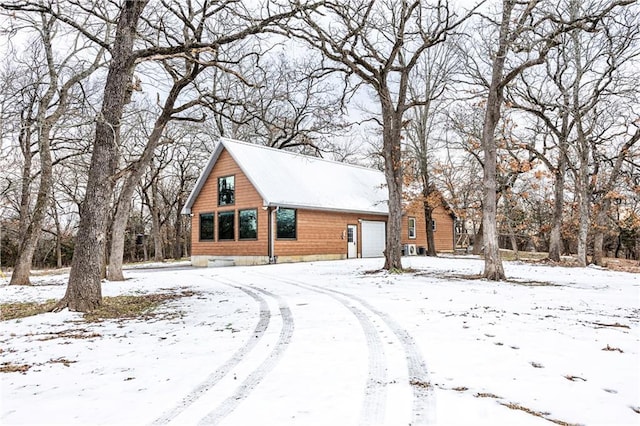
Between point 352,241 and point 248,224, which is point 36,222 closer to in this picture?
point 248,224

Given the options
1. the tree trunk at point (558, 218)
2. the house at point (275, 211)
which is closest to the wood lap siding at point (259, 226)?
the house at point (275, 211)

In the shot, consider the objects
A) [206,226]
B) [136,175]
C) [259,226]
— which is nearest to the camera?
[136,175]

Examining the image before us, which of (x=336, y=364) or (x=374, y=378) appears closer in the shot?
(x=374, y=378)

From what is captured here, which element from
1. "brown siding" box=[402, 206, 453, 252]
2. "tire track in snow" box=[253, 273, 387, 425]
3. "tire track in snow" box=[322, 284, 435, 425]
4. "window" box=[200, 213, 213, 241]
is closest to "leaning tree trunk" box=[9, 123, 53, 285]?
"window" box=[200, 213, 213, 241]

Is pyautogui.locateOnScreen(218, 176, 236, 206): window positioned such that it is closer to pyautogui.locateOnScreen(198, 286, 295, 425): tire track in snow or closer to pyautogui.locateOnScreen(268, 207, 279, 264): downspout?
pyautogui.locateOnScreen(268, 207, 279, 264): downspout

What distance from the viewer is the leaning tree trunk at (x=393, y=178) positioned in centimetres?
1340

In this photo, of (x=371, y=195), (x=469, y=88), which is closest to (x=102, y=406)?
(x=469, y=88)

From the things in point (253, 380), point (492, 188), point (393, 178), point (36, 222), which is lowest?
point (253, 380)

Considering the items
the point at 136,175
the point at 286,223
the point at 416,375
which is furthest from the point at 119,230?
the point at 416,375

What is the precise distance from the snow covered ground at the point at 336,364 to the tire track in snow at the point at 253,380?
16 mm

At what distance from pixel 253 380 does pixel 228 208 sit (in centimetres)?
1739

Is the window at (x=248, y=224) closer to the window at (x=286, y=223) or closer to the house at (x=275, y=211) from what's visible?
the house at (x=275, y=211)

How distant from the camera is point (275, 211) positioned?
1878cm

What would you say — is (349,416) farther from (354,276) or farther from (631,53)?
(631,53)
